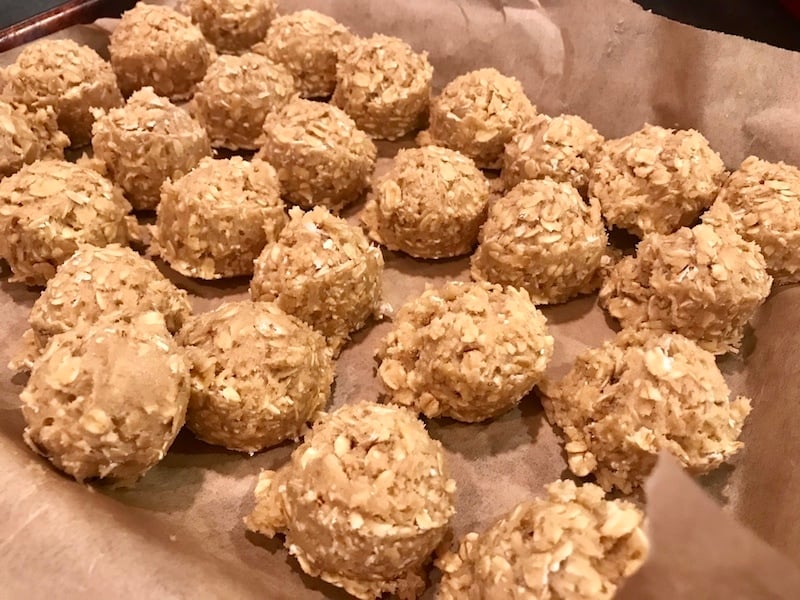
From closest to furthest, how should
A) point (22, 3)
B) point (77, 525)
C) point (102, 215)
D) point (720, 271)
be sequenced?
1. point (77, 525)
2. point (720, 271)
3. point (102, 215)
4. point (22, 3)

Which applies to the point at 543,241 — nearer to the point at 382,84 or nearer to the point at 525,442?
the point at 525,442

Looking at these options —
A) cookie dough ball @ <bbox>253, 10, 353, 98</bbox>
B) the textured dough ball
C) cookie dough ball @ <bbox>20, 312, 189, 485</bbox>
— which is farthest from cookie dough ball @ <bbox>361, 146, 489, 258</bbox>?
cookie dough ball @ <bbox>20, 312, 189, 485</bbox>

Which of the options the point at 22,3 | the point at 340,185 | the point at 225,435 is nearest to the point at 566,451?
the point at 225,435

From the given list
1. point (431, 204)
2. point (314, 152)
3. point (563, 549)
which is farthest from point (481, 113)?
point (563, 549)

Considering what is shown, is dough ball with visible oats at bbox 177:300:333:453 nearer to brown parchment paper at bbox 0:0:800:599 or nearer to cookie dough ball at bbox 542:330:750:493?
brown parchment paper at bbox 0:0:800:599

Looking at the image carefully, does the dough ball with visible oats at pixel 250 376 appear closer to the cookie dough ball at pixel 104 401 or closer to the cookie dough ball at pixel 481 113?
the cookie dough ball at pixel 104 401

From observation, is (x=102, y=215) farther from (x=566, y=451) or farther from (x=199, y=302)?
(x=566, y=451)

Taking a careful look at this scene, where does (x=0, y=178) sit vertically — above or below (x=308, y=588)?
above
